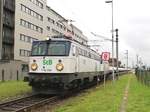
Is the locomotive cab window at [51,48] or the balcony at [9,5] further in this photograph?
the balcony at [9,5]

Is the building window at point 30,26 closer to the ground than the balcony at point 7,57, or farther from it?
farther from it

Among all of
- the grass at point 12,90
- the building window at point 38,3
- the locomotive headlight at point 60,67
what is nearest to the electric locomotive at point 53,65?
the locomotive headlight at point 60,67

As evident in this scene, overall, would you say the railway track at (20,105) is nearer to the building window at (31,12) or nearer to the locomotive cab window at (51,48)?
the locomotive cab window at (51,48)

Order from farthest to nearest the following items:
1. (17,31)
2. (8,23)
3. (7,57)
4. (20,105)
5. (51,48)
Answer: (17,31) < (8,23) < (7,57) < (51,48) < (20,105)

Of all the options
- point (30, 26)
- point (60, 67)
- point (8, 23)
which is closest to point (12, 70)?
point (8, 23)

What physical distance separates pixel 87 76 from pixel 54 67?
24.6ft

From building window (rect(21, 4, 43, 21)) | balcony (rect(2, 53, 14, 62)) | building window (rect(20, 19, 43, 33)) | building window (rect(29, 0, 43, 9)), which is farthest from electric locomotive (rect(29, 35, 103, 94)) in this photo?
building window (rect(29, 0, 43, 9))

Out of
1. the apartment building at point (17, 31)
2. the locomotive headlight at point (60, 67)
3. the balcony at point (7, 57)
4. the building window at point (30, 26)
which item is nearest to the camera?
the locomotive headlight at point (60, 67)

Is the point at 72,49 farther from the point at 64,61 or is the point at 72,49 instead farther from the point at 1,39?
the point at 1,39

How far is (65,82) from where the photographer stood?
2320 centimetres

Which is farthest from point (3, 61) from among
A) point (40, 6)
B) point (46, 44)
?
point (46, 44)

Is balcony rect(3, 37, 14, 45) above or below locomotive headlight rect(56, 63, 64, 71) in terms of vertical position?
above

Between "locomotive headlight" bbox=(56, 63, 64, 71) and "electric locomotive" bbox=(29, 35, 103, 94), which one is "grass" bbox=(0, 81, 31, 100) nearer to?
"electric locomotive" bbox=(29, 35, 103, 94)

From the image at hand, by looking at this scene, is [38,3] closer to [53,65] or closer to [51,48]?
[51,48]
